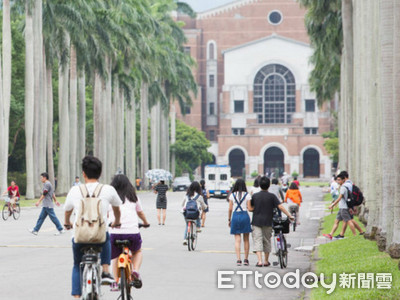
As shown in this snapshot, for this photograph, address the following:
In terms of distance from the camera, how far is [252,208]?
598 inches

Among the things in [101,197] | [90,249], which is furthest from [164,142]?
[90,249]

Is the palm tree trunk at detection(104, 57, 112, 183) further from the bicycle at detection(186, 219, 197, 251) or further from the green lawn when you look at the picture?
the green lawn

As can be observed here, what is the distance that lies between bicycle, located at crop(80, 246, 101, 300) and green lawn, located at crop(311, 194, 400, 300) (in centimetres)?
342

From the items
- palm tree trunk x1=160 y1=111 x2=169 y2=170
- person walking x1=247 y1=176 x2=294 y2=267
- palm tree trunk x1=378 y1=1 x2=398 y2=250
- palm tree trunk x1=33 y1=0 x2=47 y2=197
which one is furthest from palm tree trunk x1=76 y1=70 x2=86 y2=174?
person walking x1=247 y1=176 x2=294 y2=267

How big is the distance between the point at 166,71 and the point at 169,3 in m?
6.28

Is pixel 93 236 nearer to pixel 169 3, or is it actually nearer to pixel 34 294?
pixel 34 294

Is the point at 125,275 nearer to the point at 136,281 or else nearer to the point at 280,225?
the point at 136,281

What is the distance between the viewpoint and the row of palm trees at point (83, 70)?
153 feet

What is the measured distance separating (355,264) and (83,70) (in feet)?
144

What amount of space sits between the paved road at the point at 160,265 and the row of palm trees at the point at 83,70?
21.2 meters

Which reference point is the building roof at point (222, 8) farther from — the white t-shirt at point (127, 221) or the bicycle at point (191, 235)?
the white t-shirt at point (127, 221)

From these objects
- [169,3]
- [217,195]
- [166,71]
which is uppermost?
[169,3]

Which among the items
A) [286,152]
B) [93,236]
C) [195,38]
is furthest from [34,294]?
[195,38]

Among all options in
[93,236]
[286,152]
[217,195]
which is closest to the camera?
[93,236]
